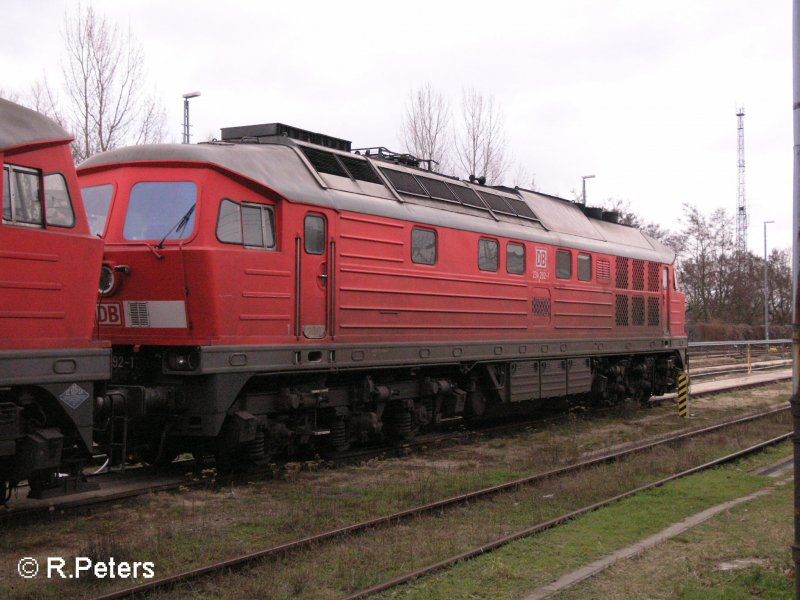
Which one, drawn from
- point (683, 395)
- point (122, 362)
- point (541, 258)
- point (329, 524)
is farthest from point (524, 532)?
point (683, 395)

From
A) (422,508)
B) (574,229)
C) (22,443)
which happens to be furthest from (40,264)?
(574,229)

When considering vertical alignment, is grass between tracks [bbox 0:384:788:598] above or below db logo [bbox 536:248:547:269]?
below

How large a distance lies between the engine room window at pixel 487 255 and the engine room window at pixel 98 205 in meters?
6.04

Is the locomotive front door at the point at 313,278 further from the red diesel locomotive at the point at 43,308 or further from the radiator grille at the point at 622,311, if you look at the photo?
the radiator grille at the point at 622,311

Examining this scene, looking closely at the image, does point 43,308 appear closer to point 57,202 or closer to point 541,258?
point 57,202

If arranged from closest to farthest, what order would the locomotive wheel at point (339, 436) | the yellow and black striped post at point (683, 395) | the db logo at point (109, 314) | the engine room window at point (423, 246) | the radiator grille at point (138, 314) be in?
the radiator grille at point (138, 314)
the db logo at point (109, 314)
the locomotive wheel at point (339, 436)
the engine room window at point (423, 246)
the yellow and black striped post at point (683, 395)

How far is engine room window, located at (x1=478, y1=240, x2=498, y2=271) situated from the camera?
13195 mm

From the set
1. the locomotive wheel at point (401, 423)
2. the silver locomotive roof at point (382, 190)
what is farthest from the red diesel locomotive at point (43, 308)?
Answer: the locomotive wheel at point (401, 423)

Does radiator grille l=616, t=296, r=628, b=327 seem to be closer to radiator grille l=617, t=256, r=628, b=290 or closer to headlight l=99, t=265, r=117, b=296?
radiator grille l=617, t=256, r=628, b=290

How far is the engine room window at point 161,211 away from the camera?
30.0ft

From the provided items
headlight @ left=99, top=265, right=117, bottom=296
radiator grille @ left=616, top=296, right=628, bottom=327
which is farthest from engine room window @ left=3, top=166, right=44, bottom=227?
radiator grille @ left=616, top=296, right=628, bottom=327

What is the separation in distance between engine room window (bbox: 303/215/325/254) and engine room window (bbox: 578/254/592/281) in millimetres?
7328

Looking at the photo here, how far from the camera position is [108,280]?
30.6ft

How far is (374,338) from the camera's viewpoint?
1102 centimetres
